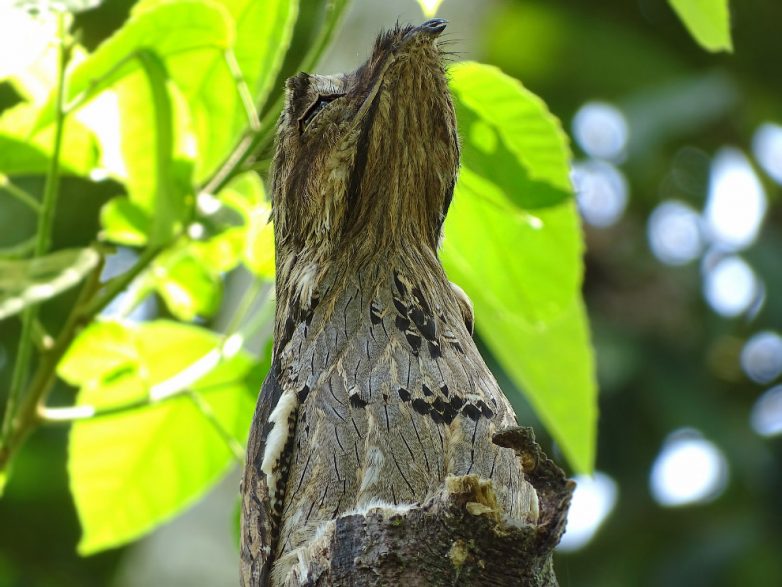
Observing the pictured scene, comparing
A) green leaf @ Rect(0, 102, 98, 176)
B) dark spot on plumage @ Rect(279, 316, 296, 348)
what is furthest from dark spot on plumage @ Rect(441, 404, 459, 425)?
green leaf @ Rect(0, 102, 98, 176)

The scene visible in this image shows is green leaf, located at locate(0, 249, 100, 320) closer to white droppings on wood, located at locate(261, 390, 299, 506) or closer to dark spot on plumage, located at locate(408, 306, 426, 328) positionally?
white droppings on wood, located at locate(261, 390, 299, 506)

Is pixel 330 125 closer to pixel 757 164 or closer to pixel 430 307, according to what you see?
pixel 430 307

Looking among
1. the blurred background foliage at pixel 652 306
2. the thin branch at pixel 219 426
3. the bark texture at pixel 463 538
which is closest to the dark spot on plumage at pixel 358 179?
the thin branch at pixel 219 426

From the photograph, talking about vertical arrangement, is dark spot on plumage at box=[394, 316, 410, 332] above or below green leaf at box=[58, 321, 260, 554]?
above

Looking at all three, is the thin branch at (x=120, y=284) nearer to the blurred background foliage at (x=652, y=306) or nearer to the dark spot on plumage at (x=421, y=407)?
the dark spot on plumage at (x=421, y=407)

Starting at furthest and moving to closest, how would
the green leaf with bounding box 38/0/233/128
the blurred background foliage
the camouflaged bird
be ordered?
the blurred background foliage
the green leaf with bounding box 38/0/233/128
the camouflaged bird

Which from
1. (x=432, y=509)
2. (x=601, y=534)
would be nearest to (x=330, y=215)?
(x=432, y=509)

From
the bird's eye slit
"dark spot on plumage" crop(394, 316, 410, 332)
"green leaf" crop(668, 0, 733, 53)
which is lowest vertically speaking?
"dark spot on plumage" crop(394, 316, 410, 332)
